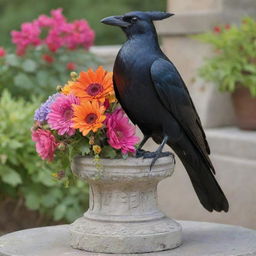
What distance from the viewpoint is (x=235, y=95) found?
22.2 ft

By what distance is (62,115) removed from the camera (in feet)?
11.9

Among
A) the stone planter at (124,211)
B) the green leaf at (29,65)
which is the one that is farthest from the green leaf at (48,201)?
the stone planter at (124,211)

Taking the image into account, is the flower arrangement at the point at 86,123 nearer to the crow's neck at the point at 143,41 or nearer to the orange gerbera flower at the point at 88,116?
the orange gerbera flower at the point at 88,116

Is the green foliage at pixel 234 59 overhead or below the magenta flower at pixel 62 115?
below

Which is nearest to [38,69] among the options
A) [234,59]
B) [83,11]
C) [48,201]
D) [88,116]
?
[48,201]

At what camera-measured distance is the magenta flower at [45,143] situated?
3.64 m

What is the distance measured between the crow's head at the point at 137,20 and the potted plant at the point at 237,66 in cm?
288

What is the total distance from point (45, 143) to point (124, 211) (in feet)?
1.50

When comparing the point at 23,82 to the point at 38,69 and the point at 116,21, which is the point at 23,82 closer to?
the point at 38,69

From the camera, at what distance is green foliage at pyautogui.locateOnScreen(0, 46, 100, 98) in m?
6.92

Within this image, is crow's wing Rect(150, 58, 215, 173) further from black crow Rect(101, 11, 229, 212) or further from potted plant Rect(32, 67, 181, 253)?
potted plant Rect(32, 67, 181, 253)

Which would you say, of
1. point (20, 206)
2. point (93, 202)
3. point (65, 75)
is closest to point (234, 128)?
point (65, 75)

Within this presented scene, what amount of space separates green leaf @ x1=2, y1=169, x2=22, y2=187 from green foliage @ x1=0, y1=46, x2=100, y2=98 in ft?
3.94

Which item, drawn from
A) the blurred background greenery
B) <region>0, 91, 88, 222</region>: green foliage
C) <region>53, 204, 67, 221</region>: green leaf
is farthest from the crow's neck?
the blurred background greenery
